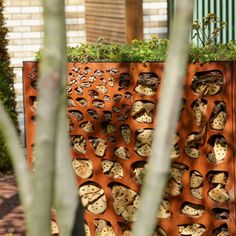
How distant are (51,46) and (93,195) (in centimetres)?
415

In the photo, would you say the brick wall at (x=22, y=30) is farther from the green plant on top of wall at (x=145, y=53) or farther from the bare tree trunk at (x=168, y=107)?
the bare tree trunk at (x=168, y=107)

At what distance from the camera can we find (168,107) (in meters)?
2.46

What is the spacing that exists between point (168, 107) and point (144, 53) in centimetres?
412

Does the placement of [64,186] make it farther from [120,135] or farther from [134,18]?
[134,18]

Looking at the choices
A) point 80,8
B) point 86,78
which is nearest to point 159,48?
point 86,78

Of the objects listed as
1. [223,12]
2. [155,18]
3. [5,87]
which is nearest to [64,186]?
[5,87]

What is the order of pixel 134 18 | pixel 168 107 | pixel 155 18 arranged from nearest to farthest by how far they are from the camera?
pixel 168 107, pixel 134 18, pixel 155 18

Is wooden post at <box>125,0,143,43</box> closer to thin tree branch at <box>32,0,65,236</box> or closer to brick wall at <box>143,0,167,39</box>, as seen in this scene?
brick wall at <box>143,0,167,39</box>

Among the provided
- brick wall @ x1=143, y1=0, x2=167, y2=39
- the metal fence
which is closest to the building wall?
brick wall @ x1=143, y1=0, x2=167, y2=39

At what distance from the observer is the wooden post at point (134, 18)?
42.3 ft

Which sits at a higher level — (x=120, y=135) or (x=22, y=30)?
(x=22, y=30)

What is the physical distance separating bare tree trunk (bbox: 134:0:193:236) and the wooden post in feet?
34.1

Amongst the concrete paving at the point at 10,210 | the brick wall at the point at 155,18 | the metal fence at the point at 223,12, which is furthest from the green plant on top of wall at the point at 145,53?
Result: the brick wall at the point at 155,18

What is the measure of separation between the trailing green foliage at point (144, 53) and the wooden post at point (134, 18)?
18.2 ft
